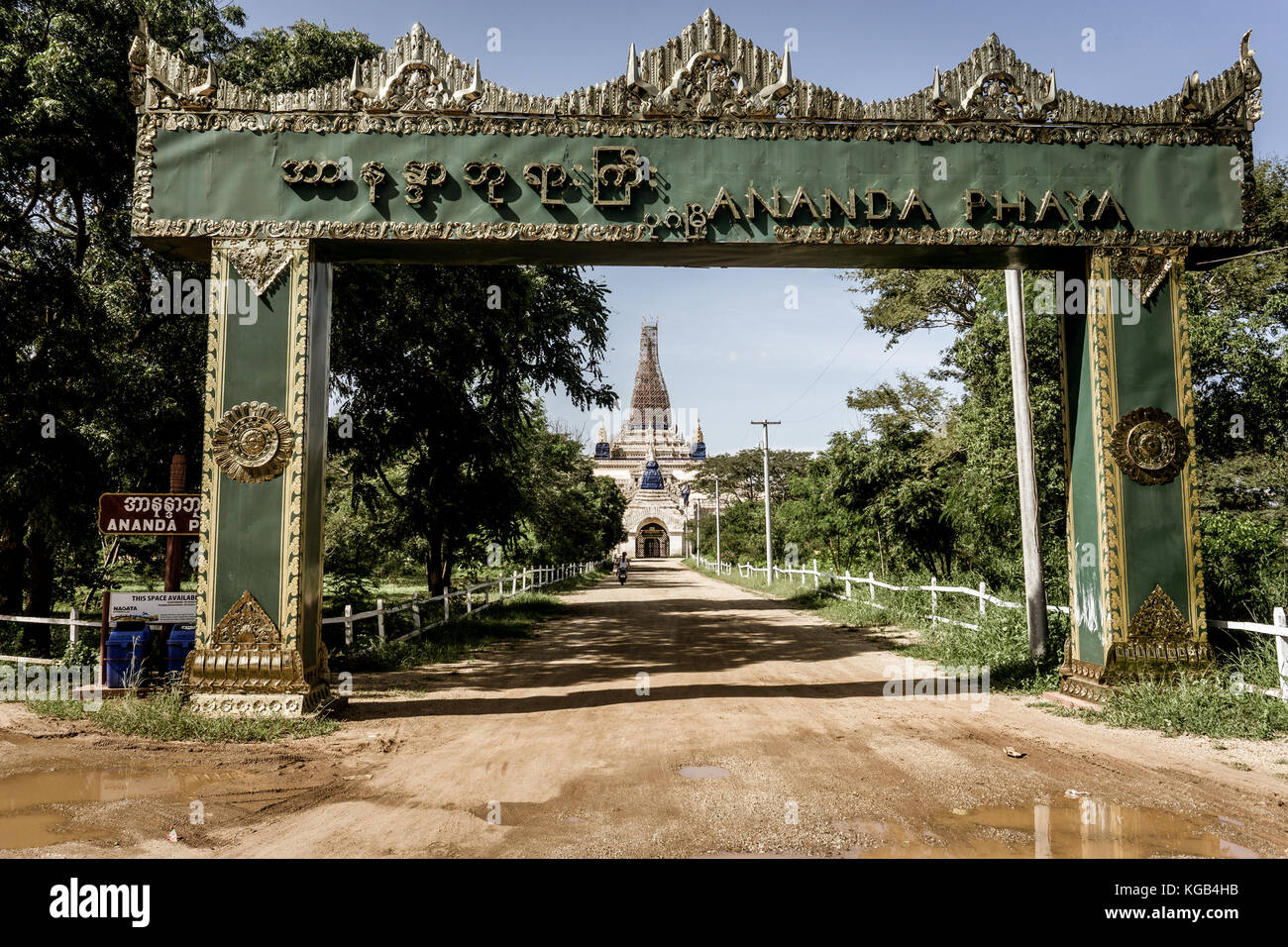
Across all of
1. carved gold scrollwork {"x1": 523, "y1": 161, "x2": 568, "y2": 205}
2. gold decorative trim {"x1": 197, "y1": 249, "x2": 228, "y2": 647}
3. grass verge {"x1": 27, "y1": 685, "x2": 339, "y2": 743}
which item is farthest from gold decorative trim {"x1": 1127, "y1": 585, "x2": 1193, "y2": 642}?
gold decorative trim {"x1": 197, "y1": 249, "x2": 228, "y2": 647}

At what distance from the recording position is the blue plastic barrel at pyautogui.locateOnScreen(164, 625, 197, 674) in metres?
8.45

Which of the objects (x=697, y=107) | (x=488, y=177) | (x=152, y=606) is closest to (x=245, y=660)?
(x=152, y=606)

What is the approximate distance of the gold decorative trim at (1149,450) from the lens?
8.09m

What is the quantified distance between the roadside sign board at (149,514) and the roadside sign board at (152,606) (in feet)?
2.51

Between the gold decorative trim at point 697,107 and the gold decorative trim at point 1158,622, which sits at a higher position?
the gold decorative trim at point 697,107

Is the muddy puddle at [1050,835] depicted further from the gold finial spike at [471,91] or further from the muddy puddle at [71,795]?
the gold finial spike at [471,91]

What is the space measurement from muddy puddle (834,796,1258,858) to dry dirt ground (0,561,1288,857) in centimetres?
2

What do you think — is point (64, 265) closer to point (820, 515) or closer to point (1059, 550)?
point (1059, 550)

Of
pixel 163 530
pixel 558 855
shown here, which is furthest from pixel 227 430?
pixel 558 855

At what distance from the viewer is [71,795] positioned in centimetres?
532

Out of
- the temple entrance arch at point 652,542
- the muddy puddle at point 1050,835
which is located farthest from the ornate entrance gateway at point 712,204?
the temple entrance arch at point 652,542

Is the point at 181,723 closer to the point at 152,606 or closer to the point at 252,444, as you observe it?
the point at 152,606

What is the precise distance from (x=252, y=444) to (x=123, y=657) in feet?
10.0

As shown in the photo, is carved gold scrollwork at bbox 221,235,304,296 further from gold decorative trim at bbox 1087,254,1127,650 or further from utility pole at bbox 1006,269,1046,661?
utility pole at bbox 1006,269,1046,661
